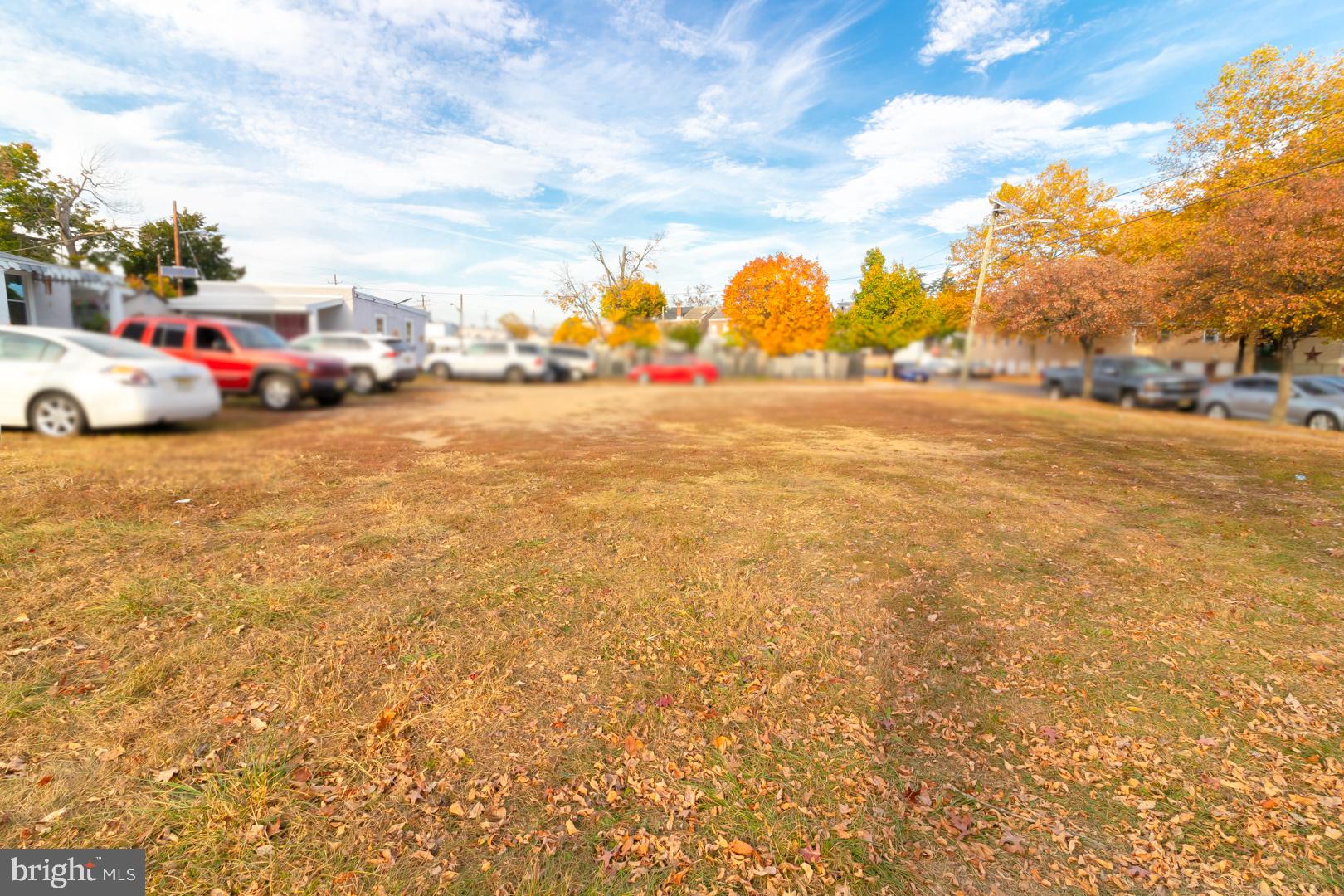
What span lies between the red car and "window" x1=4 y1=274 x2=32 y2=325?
1776 centimetres

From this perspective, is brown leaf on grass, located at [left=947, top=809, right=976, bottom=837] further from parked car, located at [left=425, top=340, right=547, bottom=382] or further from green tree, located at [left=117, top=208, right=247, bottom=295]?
parked car, located at [left=425, top=340, right=547, bottom=382]

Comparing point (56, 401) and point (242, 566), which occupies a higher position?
point (56, 401)

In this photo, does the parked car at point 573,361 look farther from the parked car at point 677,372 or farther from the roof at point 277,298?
the roof at point 277,298

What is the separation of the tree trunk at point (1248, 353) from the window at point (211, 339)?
19835 millimetres

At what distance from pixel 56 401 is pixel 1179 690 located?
1099 centimetres

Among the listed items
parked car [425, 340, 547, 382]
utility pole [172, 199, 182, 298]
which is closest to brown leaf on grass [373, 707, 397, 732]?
utility pole [172, 199, 182, 298]

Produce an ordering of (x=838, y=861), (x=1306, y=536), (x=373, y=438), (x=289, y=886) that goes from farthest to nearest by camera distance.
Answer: (x=373, y=438)
(x=1306, y=536)
(x=838, y=861)
(x=289, y=886)

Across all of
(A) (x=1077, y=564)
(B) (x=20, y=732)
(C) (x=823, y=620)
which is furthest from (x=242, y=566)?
(A) (x=1077, y=564)

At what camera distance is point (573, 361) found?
2316 cm

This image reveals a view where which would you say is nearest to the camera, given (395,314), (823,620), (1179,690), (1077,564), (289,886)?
(289,886)

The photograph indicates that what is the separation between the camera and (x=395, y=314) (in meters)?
17.7

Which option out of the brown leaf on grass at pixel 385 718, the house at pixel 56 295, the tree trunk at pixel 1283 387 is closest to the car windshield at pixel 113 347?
the house at pixel 56 295

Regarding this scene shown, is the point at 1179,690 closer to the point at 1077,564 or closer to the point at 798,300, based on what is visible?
A: the point at 1077,564

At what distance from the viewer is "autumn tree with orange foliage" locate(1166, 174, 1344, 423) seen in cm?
940
